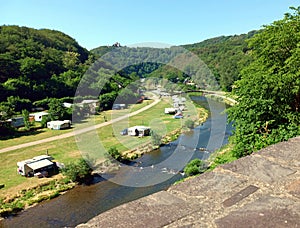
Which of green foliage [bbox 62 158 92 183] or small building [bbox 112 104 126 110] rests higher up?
small building [bbox 112 104 126 110]

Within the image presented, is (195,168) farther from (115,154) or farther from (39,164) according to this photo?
(39,164)

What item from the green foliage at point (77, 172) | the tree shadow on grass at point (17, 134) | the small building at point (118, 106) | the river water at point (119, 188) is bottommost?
the river water at point (119, 188)

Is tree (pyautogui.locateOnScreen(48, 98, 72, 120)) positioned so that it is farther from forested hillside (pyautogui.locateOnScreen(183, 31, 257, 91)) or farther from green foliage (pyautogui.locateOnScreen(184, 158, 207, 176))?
forested hillside (pyautogui.locateOnScreen(183, 31, 257, 91))

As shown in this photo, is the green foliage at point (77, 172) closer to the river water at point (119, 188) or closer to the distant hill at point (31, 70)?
the river water at point (119, 188)

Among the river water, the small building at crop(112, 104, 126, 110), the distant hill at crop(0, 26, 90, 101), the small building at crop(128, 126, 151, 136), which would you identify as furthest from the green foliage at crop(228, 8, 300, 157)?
the distant hill at crop(0, 26, 90, 101)

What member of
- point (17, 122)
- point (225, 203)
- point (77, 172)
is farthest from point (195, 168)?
point (17, 122)

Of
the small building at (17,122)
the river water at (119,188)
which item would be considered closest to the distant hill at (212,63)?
the small building at (17,122)
